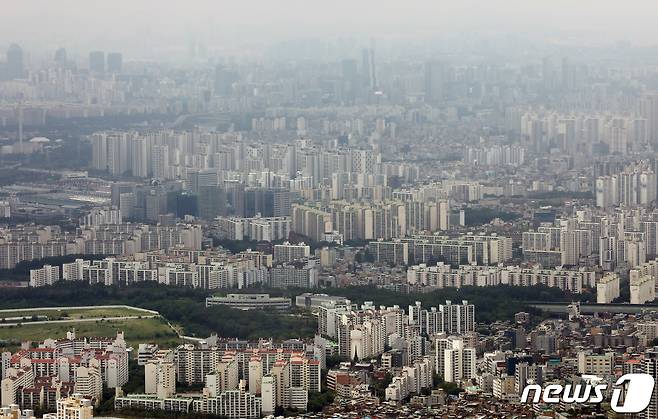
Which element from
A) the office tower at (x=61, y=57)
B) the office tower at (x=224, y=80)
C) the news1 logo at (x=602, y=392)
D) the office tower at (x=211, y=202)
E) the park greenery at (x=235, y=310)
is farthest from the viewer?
the office tower at (x=224, y=80)

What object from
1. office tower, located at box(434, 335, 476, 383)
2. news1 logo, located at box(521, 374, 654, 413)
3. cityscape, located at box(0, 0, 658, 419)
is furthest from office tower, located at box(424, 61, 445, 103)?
news1 logo, located at box(521, 374, 654, 413)

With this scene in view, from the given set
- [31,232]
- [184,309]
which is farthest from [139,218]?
[184,309]

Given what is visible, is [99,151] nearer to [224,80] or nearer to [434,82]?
[224,80]

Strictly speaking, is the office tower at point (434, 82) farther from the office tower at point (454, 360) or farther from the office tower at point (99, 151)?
the office tower at point (454, 360)

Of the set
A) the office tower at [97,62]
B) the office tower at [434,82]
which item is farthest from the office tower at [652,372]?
the office tower at [434,82]

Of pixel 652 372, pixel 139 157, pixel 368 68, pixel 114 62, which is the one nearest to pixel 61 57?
pixel 114 62

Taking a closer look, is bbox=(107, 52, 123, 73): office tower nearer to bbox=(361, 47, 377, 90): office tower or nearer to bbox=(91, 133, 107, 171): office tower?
bbox=(91, 133, 107, 171): office tower

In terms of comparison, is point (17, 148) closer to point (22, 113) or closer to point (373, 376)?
point (22, 113)
